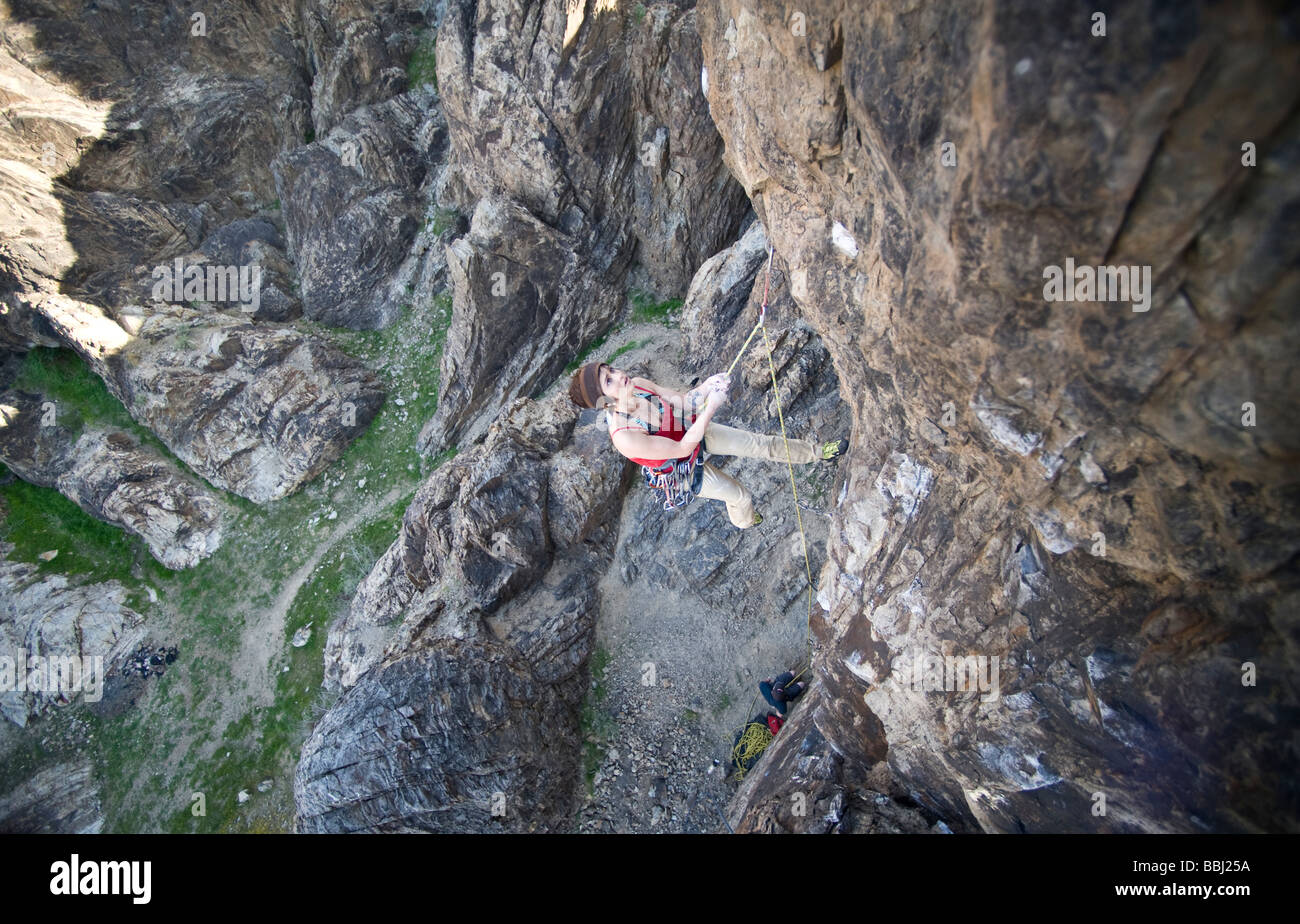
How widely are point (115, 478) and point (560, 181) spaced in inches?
674

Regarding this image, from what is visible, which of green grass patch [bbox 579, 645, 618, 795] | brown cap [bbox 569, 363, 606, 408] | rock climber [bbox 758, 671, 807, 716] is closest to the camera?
brown cap [bbox 569, 363, 606, 408]

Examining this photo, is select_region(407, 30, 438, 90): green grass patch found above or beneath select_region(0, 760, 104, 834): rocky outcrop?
above

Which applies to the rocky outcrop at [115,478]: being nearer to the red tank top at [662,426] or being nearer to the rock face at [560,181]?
the rock face at [560,181]

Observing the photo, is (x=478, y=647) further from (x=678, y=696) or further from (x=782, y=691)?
(x=782, y=691)

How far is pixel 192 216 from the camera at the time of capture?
2417 cm

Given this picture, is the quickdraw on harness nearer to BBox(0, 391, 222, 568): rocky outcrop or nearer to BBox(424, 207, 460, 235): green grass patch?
BBox(424, 207, 460, 235): green grass patch

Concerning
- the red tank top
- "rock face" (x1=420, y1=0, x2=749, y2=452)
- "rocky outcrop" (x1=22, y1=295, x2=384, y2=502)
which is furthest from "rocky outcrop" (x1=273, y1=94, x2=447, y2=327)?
the red tank top

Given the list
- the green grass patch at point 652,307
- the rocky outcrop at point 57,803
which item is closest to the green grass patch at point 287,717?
the rocky outcrop at point 57,803

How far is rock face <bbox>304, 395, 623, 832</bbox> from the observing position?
12.3 meters

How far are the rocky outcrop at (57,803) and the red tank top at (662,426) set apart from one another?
19225 mm

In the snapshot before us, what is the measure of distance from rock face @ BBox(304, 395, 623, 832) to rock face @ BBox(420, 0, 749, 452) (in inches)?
184

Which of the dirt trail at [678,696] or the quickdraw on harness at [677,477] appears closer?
the quickdraw on harness at [677,477]

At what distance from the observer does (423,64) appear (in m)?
24.2

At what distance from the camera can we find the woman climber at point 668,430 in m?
8.57
